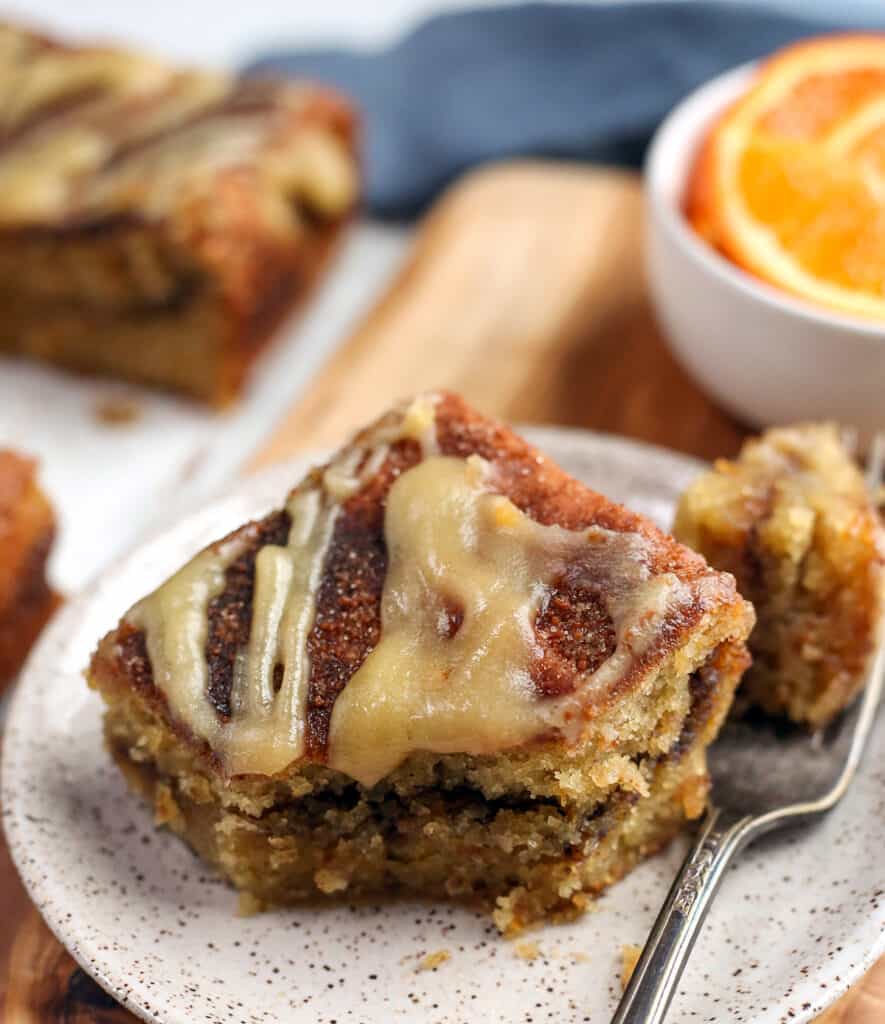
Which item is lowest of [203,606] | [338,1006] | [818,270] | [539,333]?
[539,333]

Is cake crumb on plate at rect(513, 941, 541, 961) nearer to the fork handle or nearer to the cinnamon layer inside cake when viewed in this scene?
the cinnamon layer inside cake

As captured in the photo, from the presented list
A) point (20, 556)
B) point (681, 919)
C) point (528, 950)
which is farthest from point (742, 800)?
point (20, 556)

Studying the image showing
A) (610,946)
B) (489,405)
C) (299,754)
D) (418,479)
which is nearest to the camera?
(299,754)

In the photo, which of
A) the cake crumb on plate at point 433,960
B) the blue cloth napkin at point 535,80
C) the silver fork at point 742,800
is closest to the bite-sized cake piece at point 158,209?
the blue cloth napkin at point 535,80

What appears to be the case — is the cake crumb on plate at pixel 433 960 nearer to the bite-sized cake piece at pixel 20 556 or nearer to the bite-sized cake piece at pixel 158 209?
the bite-sized cake piece at pixel 20 556

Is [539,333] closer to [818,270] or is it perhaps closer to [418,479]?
[818,270]

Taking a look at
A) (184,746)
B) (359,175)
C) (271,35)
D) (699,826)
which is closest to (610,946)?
(699,826)

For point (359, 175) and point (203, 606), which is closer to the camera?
point (203, 606)
